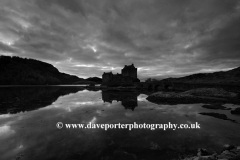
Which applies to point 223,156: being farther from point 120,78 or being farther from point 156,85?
point 120,78

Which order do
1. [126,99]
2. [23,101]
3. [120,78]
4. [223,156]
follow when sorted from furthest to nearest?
[120,78] < [126,99] < [23,101] < [223,156]

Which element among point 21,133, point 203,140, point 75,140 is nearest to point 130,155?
point 75,140

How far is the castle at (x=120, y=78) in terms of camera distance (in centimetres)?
10292

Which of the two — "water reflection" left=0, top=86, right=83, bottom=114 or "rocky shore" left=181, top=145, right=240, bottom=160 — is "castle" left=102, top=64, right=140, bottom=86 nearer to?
"water reflection" left=0, top=86, right=83, bottom=114

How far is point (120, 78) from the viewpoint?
115 metres

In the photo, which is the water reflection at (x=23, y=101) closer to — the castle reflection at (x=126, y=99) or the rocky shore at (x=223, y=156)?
the castle reflection at (x=126, y=99)

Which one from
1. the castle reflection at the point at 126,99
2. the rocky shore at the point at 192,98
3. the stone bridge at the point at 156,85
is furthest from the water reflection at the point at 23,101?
the stone bridge at the point at 156,85

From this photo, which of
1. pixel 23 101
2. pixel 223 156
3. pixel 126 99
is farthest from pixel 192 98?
pixel 23 101

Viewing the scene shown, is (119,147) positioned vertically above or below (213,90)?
below

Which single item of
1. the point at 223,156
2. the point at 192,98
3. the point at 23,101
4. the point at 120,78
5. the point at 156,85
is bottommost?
the point at 23,101

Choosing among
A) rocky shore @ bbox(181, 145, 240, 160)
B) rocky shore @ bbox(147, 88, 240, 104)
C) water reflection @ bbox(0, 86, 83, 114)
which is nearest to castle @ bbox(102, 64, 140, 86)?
water reflection @ bbox(0, 86, 83, 114)

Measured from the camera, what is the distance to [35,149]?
23.9ft

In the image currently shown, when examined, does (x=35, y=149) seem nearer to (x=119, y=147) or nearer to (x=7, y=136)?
(x=7, y=136)

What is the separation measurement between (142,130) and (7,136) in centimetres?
1302
